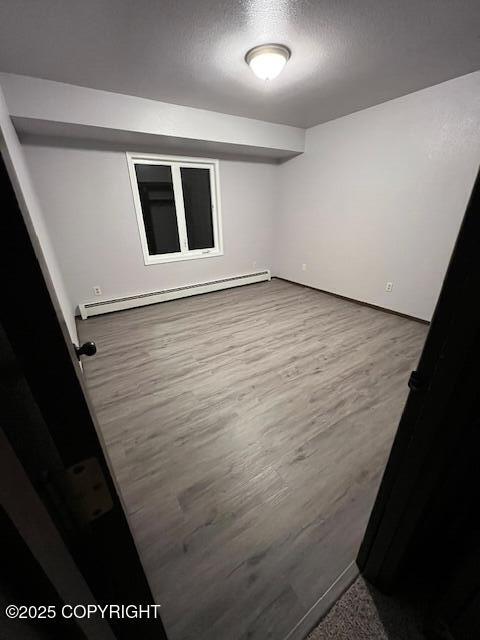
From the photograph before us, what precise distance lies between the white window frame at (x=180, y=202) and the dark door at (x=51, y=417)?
3678mm

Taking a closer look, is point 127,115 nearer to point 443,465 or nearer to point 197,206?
point 197,206

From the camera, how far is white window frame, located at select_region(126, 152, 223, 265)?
3.38 meters

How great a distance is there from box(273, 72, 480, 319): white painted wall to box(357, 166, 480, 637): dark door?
2775mm

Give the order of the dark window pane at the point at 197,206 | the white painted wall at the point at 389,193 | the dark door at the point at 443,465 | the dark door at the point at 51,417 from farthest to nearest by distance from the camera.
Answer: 1. the dark window pane at the point at 197,206
2. the white painted wall at the point at 389,193
3. the dark door at the point at 443,465
4. the dark door at the point at 51,417

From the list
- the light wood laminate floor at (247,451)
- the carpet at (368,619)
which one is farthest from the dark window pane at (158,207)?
the carpet at (368,619)

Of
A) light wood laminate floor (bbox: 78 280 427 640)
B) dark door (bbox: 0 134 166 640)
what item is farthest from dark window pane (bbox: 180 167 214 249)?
dark door (bbox: 0 134 166 640)

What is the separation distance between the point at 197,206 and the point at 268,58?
2.38 metres

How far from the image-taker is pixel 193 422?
1765 mm

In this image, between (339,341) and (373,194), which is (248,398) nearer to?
(339,341)

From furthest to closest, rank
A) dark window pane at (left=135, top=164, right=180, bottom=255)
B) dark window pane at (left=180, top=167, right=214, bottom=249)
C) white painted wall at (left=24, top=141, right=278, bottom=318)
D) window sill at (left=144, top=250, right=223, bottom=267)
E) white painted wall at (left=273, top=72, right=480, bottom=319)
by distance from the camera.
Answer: dark window pane at (left=180, top=167, right=214, bottom=249), window sill at (left=144, top=250, right=223, bottom=267), dark window pane at (left=135, top=164, right=180, bottom=255), white painted wall at (left=24, top=141, right=278, bottom=318), white painted wall at (left=273, top=72, right=480, bottom=319)

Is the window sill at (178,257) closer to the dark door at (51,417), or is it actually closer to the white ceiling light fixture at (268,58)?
the white ceiling light fixture at (268,58)

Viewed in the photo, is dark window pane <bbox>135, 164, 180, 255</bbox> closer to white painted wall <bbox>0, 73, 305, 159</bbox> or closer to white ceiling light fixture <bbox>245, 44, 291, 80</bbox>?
white painted wall <bbox>0, 73, 305, 159</bbox>

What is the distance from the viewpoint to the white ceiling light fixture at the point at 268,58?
1.83 meters

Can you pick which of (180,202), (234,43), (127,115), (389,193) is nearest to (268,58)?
(234,43)
